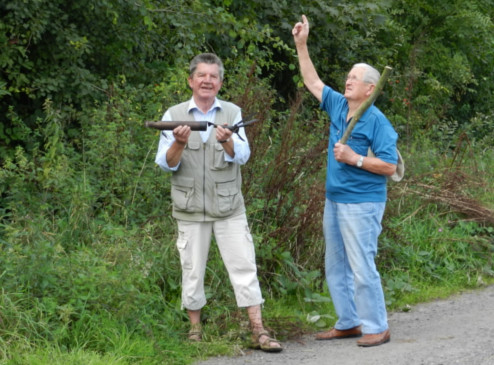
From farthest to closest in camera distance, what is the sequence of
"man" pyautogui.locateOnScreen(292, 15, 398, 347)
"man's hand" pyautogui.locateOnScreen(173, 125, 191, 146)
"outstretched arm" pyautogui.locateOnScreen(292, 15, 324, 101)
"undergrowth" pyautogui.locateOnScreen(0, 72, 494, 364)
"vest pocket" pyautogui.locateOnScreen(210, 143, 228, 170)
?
"outstretched arm" pyautogui.locateOnScreen(292, 15, 324, 101) → "man" pyautogui.locateOnScreen(292, 15, 398, 347) → "vest pocket" pyautogui.locateOnScreen(210, 143, 228, 170) → "undergrowth" pyautogui.locateOnScreen(0, 72, 494, 364) → "man's hand" pyautogui.locateOnScreen(173, 125, 191, 146)

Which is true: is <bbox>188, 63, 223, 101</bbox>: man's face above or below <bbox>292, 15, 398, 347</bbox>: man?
above

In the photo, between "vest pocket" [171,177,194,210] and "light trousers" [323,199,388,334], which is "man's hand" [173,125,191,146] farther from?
"light trousers" [323,199,388,334]

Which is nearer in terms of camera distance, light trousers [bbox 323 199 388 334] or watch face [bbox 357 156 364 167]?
watch face [bbox 357 156 364 167]

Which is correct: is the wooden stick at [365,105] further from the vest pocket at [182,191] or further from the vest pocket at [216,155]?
the vest pocket at [182,191]

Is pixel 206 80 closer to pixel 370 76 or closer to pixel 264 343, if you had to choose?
pixel 370 76

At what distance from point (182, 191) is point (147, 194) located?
6.35ft

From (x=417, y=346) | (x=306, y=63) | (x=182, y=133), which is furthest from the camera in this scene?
(x=306, y=63)

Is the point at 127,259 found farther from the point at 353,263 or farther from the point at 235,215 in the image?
the point at 353,263

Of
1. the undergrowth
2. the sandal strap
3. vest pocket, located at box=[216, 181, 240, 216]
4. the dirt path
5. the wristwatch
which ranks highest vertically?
the wristwatch

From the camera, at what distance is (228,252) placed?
20.7ft

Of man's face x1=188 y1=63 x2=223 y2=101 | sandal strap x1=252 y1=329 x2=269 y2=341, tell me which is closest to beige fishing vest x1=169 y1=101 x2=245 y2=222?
man's face x1=188 y1=63 x2=223 y2=101

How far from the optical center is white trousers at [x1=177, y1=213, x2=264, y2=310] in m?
6.28

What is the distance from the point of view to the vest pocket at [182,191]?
6180 millimetres

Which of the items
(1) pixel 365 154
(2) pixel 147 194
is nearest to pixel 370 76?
(1) pixel 365 154
